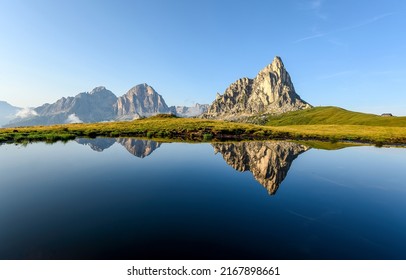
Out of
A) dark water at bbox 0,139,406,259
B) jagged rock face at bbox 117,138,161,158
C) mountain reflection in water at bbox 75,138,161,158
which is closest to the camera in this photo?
dark water at bbox 0,139,406,259

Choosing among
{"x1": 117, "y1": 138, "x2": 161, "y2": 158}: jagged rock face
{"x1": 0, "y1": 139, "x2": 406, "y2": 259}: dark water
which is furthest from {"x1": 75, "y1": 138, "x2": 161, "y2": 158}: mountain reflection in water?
{"x1": 0, "y1": 139, "x2": 406, "y2": 259}: dark water

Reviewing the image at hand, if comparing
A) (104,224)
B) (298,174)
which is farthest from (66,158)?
(298,174)

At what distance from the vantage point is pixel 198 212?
2142 cm

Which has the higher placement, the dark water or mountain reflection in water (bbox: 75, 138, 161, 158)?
mountain reflection in water (bbox: 75, 138, 161, 158)

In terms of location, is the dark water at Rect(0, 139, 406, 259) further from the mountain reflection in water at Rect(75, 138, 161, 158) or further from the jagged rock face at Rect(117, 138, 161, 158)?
the mountain reflection in water at Rect(75, 138, 161, 158)

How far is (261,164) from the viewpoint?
43844mm

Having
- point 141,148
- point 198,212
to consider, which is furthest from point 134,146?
point 198,212

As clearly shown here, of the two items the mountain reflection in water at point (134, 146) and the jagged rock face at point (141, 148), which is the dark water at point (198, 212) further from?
the mountain reflection in water at point (134, 146)

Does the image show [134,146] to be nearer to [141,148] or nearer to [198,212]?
[141,148]

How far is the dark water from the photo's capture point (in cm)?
1521

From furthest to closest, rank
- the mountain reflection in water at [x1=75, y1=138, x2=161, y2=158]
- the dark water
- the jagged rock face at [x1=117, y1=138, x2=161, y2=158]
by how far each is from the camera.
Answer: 1. the mountain reflection in water at [x1=75, y1=138, x2=161, y2=158]
2. the jagged rock face at [x1=117, y1=138, x2=161, y2=158]
3. the dark water

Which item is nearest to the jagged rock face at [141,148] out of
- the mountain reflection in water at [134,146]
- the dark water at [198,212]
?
the mountain reflection in water at [134,146]
